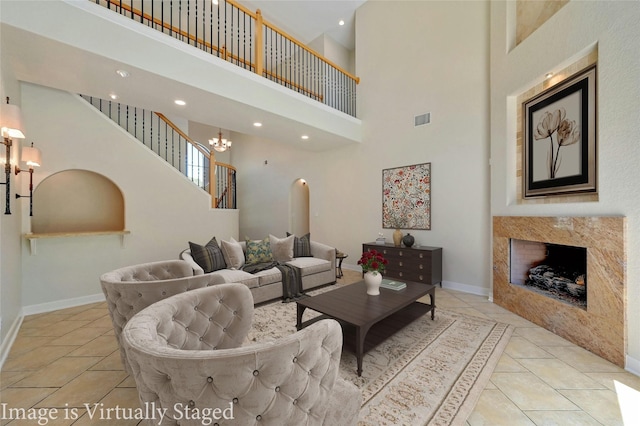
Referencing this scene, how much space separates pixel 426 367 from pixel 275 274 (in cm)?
226

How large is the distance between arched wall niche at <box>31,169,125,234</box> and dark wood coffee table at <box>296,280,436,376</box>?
3.86 metres

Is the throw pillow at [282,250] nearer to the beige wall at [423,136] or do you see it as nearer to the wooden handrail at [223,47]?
the beige wall at [423,136]

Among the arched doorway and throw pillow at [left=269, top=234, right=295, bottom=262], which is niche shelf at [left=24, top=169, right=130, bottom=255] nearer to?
throw pillow at [left=269, top=234, right=295, bottom=262]

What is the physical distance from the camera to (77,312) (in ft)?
11.1

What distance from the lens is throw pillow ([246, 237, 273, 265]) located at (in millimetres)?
4070

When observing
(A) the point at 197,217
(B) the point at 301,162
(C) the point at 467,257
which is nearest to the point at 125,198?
(A) the point at 197,217

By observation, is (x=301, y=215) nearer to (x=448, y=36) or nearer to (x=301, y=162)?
(x=301, y=162)

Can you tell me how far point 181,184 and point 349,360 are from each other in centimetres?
415

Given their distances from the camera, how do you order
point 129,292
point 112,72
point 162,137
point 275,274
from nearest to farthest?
point 129,292 → point 112,72 → point 275,274 → point 162,137

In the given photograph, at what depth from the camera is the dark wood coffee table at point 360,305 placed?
2098 millimetres

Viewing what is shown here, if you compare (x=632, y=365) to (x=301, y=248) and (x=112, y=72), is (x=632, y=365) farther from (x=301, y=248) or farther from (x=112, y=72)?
(x=112, y=72)

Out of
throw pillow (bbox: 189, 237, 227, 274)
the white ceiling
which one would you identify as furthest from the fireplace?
throw pillow (bbox: 189, 237, 227, 274)

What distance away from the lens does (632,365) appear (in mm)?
2104

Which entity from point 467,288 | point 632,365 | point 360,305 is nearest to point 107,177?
point 360,305
